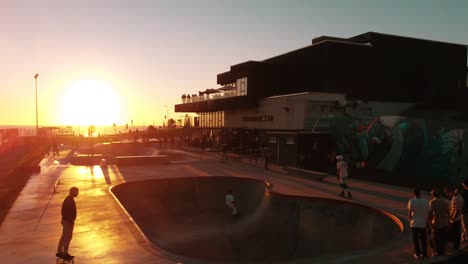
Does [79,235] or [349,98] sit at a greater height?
[349,98]

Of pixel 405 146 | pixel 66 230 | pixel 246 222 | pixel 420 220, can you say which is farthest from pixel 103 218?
pixel 405 146

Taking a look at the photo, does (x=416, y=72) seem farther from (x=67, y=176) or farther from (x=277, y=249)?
(x=67, y=176)

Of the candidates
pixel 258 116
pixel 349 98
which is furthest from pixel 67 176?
pixel 349 98

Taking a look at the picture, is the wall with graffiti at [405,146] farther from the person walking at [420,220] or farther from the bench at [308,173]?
the person walking at [420,220]

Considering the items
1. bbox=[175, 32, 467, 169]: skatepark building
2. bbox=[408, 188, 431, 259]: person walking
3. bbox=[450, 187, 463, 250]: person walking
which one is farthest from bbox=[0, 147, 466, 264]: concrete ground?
bbox=[175, 32, 467, 169]: skatepark building

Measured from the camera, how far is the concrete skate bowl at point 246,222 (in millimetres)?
12844

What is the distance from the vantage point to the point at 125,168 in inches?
1119

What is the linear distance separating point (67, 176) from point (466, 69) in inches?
1815

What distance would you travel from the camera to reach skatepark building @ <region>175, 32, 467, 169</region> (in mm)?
31906

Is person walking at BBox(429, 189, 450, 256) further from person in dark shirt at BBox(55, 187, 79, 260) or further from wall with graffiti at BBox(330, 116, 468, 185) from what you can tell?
wall with graffiti at BBox(330, 116, 468, 185)

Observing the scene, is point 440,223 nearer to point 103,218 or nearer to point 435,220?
point 435,220

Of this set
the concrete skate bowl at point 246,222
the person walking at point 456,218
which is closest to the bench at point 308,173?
the concrete skate bowl at point 246,222

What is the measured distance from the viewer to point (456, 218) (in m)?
8.49

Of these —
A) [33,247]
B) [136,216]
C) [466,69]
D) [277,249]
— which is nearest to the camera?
[33,247]
